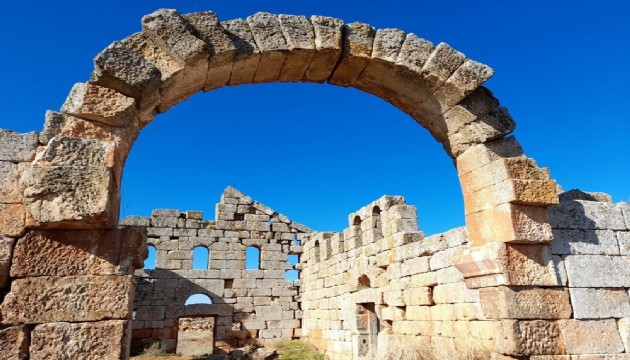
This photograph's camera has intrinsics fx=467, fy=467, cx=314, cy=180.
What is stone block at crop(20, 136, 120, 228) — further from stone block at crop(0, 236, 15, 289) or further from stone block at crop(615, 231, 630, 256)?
stone block at crop(615, 231, 630, 256)

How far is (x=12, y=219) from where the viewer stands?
3.93 meters

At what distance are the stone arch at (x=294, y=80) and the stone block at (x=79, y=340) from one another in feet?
0.40

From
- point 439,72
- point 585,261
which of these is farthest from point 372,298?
point 439,72

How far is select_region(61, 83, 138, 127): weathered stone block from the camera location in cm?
418

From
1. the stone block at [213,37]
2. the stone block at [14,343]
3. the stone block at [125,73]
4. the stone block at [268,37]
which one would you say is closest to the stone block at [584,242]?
the stone block at [268,37]

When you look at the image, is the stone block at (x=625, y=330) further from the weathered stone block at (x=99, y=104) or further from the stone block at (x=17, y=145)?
the stone block at (x=17, y=145)

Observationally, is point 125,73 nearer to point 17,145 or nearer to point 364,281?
point 17,145

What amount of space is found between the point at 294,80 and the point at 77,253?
2938 millimetres

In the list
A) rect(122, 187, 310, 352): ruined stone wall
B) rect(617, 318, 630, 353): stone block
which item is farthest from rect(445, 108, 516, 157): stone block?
rect(122, 187, 310, 352): ruined stone wall

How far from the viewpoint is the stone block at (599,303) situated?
4812mm

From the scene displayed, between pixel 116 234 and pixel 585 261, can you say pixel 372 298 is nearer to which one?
pixel 585 261

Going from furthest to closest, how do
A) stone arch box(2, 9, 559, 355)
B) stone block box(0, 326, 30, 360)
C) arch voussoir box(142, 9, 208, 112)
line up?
arch voussoir box(142, 9, 208, 112)
stone arch box(2, 9, 559, 355)
stone block box(0, 326, 30, 360)

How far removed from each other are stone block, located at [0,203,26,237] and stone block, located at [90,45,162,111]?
1.28 metres

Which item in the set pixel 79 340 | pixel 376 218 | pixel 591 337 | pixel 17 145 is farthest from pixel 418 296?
pixel 17 145
